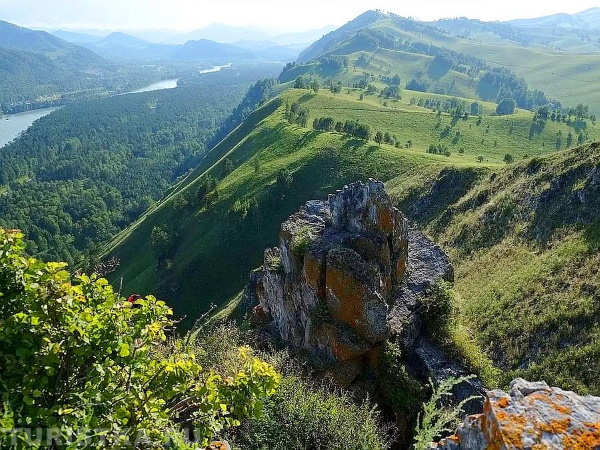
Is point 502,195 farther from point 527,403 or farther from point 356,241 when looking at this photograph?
point 527,403

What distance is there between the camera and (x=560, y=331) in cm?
2155

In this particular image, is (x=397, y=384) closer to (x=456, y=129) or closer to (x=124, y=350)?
(x=124, y=350)

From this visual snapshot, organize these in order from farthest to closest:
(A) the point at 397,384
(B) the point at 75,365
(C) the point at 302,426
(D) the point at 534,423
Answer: (A) the point at 397,384, (C) the point at 302,426, (D) the point at 534,423, (B) the point at 75,365

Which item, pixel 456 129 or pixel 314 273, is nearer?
pixel 314 273

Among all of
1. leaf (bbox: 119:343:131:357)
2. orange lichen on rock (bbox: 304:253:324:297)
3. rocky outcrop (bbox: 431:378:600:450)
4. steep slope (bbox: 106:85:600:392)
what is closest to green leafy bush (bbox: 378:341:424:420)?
A: steep slope (bbox: 106:85:600:392)

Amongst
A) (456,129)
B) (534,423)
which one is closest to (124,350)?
(534,423)

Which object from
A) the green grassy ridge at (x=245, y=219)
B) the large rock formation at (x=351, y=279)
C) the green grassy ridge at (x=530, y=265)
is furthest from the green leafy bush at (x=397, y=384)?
the green grassy ridge at (x=245, y=219)

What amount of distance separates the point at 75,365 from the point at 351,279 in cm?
1425

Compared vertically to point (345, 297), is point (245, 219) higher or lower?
lower

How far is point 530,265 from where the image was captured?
29344mm

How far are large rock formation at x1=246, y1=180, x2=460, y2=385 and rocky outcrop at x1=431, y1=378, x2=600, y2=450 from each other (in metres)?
9.26

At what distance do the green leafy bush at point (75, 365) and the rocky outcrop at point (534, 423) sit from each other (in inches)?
233

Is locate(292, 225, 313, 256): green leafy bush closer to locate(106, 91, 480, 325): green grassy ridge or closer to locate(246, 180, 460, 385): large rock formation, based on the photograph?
locate(246, 180, 460, 385): large rock formation

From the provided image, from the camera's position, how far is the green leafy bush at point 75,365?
6203mm
